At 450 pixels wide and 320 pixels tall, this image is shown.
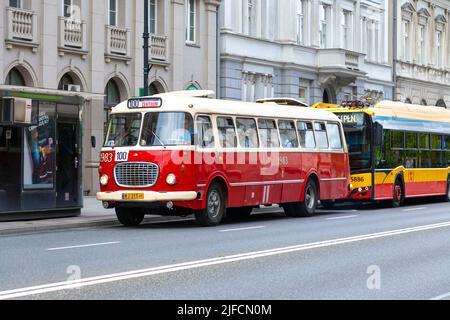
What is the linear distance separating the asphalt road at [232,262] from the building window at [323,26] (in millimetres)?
28274

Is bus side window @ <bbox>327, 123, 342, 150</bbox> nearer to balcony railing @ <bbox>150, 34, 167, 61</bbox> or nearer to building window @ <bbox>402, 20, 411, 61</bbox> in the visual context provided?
balcony railing @ <bbox>150, 34, 167, 61</bbox>

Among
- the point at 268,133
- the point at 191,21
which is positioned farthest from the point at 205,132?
the point at 191,21

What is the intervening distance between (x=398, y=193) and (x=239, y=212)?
8197mm

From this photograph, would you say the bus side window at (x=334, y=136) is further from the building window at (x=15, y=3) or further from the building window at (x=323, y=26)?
the building window at (x=323, y=26)

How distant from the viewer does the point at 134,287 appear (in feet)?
38.6

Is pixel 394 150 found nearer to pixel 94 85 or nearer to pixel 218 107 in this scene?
pixel 94 85

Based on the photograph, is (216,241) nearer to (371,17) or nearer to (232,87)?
(232,87)

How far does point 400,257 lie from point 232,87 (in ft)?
89.7

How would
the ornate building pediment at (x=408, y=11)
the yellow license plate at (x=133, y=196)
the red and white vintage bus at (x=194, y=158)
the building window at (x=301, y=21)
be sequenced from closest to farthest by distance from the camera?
the yellow license plate at (x=133, y=196), the red and white vintage bus at (x=194, y=158), the building window at (x=301, y=21), the ornate building pediment at (x=408, y=11)

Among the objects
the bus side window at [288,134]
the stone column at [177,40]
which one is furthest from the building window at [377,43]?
the bus side window at [288,134]

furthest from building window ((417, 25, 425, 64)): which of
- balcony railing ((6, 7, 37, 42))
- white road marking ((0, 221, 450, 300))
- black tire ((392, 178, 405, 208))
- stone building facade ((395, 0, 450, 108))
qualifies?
white road marking ((0, 221, 450, 300))

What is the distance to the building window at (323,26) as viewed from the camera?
1998 inches

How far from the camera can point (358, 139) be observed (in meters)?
32.0
